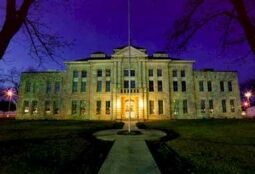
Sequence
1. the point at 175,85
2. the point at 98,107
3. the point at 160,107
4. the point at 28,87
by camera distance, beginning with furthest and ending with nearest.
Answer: the point at 28,87, the point at 175,85, the point at 98,107, the point at 160,107

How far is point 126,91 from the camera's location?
111 feet

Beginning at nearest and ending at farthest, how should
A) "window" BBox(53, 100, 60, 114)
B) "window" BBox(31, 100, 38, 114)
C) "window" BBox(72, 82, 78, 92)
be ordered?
"window" BBox(72, 82, 78, 92)
"window" BBox(53, 100, 60, 114)
"window" BBox(31, 100, 38, 114)

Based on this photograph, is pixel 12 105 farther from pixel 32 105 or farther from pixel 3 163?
pixel 3 163

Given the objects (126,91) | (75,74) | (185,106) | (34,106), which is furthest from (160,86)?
(34,106)

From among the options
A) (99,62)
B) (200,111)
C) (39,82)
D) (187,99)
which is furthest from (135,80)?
(39,82)

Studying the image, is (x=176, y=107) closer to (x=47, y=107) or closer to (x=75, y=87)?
(x=75, y=87)

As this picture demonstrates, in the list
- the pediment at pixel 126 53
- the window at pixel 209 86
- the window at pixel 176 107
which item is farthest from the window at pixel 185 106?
the pediment at pixel 126 53

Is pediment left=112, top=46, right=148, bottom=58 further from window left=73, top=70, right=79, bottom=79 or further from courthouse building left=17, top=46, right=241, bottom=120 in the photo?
window left=73, top=70, right=79, bottom=79

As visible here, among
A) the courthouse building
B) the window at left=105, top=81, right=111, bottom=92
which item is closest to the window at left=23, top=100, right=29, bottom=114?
the courthouse building

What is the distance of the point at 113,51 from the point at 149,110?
13.6m

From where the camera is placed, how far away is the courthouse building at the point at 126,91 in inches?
1379

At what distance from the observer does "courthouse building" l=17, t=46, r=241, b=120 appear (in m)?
35.0

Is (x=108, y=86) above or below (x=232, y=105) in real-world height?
above

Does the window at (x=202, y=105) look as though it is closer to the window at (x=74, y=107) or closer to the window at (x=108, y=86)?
the window at (x=108, y=86)
